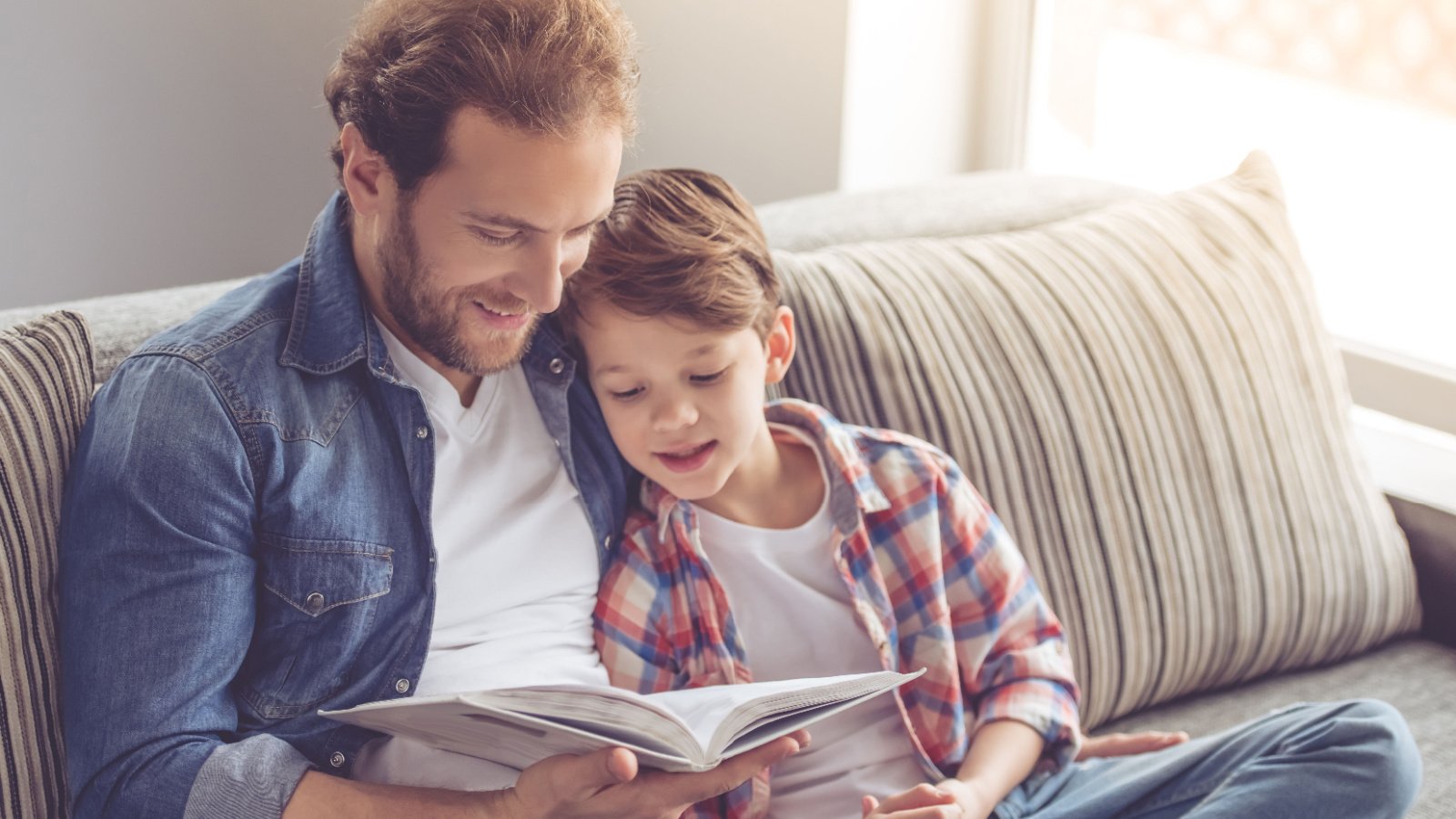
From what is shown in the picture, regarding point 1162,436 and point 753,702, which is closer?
point 753,702

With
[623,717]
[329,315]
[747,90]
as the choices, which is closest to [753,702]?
[623,717]

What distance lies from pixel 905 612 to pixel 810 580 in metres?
0.10

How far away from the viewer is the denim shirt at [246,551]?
1089 millimetres

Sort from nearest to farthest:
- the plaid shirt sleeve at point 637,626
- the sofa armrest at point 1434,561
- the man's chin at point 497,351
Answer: the man's chin at point 497,351 < the plaid shirt sleeve at point 637,626 < the sofa armrest at point 1434,561

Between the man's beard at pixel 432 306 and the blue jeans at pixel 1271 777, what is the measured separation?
0.66 m

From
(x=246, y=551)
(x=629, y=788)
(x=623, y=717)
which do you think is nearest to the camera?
(x=623, y=717)

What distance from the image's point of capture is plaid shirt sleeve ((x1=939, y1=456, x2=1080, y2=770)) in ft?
4.49

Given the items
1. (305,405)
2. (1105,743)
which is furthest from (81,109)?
(1105,743)

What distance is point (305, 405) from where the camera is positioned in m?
1.21

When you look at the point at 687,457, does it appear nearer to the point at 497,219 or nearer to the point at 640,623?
the point at 640,623

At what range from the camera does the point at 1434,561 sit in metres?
1.84

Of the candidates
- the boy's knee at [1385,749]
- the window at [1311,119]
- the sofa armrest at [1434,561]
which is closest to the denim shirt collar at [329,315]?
the boy's knee at [1385,749]

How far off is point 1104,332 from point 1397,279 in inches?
37.9

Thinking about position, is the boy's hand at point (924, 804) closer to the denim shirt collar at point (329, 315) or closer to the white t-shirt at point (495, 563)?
the white t-shirt at point (495, 563)
